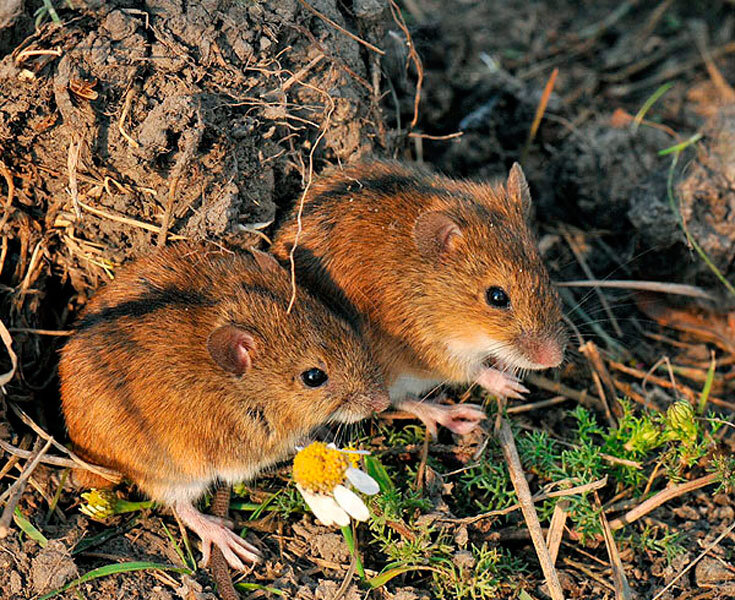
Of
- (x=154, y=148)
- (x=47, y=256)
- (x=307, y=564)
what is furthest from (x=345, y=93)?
(x=307, y=564)

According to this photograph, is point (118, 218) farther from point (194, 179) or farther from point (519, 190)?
point (519, 190)

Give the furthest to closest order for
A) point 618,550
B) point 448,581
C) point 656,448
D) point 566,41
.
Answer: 1. point 566,41
2. point 656,448
3. point 618,550
4. point 448,581

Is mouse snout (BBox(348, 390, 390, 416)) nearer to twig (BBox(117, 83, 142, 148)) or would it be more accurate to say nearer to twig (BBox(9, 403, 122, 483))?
twig (BBox(9, 403, 122, 483))

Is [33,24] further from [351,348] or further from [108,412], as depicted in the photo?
[351,348]

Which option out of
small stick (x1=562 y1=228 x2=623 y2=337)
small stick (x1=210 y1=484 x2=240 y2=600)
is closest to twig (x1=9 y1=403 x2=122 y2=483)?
small stick (x1=210 y1=484 x2=240 y2=600)

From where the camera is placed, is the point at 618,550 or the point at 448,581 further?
the point at 618,550

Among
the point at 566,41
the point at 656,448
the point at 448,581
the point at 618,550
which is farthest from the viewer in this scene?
the point at 566,41
